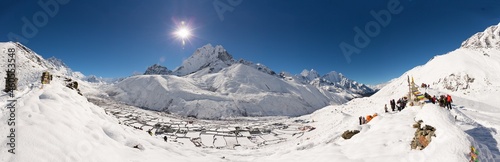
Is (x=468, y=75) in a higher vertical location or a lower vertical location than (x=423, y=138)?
higher

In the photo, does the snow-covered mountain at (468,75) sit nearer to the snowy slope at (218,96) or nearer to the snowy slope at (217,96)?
the snowy slope at (218,96)

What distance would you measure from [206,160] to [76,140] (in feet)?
25.6

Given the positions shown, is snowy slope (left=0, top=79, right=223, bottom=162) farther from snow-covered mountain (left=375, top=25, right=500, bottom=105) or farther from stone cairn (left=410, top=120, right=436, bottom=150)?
snow-covered mountain (left=375, top=25, right=500, bottom=105)

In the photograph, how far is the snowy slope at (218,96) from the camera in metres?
108

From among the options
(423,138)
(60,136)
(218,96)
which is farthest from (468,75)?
(218,96)

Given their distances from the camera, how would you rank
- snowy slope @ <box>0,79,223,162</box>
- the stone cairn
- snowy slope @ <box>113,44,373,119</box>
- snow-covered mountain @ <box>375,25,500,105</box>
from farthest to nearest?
snowy slope @ <box>113,44,373,119</box>, snow-covered mountain @ <box>375,25,500,105</box>, the stone cairn, snowy slope @ <box>0,79,223,162</box>

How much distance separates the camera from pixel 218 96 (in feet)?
399

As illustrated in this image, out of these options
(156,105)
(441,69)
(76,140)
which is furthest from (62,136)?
(156,105)

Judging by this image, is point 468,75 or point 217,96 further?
point 217,96

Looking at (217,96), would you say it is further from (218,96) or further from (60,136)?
(60,136)

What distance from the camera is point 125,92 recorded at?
423 ft

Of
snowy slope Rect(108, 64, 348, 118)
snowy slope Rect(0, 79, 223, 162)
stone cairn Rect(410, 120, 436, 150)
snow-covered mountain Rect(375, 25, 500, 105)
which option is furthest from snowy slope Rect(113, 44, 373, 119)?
stone cairn Rect(410, 120, 436, 150)

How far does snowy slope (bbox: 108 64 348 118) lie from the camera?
10831 cm

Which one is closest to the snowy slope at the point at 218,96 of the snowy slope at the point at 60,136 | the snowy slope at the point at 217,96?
the snowy slope at the point at 217,96
